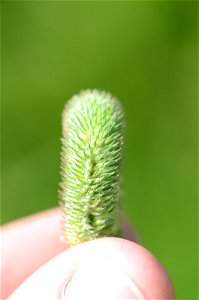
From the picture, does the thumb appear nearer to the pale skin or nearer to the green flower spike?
the pale skin

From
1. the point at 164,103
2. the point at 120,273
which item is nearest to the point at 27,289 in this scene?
the point at 120,273

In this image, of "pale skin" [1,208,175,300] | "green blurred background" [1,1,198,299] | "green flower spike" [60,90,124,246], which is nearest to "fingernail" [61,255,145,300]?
"pale skin" [1,208,175,300]

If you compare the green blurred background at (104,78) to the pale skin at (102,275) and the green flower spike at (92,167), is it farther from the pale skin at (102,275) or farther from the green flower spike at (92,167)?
the pale skin at (102,275)

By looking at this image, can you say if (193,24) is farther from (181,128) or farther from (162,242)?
(162,242)

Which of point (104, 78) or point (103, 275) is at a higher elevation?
point (104, 78)

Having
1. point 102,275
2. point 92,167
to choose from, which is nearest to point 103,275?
point 102,275

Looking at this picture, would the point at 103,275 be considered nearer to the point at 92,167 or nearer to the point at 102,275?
the point at 102,275

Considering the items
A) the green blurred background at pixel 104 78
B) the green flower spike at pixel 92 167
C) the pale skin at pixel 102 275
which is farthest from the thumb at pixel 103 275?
the green blurred background at pixel 104 78
